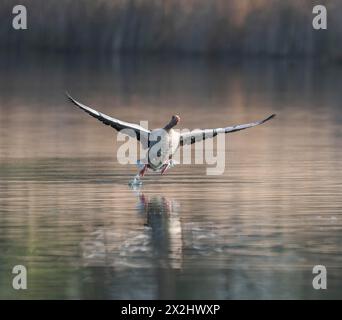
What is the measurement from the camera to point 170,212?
62.1 feet

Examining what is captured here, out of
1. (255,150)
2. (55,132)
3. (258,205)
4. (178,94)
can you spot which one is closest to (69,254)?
(258,205)

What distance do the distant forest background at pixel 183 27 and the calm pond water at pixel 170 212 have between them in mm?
8396

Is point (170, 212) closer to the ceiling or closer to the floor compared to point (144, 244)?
closer to the ceiling

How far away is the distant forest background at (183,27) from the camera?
4169cm

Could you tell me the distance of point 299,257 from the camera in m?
16.5

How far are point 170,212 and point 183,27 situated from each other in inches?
980

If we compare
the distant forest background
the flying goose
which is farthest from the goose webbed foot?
the distant forest background

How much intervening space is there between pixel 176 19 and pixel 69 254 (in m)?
27.2

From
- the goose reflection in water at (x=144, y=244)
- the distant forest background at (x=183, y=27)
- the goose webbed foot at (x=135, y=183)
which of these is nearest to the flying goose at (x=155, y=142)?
the goose webbed foot at (x=135, y=183)

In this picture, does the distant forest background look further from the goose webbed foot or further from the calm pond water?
the goose webbed foot

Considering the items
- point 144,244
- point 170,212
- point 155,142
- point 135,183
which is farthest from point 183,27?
point 144,244

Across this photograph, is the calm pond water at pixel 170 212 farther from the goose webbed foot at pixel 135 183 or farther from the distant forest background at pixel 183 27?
the distant forest background at pixel 183 27

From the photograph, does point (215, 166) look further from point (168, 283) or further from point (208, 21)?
point (208, 21)

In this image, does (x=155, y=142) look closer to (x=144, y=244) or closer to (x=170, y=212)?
(x=170, y=212)
